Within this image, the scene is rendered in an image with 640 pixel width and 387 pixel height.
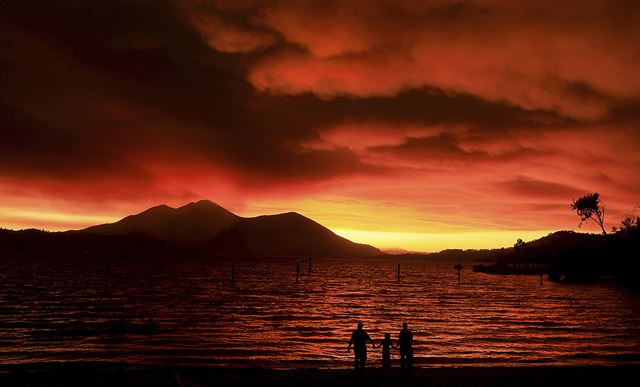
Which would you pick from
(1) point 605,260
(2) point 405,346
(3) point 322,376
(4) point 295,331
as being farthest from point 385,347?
(1) point 605,260

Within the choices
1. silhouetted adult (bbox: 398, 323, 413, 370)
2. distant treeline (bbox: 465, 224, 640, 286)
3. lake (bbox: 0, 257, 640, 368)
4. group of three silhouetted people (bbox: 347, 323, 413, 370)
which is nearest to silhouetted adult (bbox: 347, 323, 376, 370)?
group of three silhouetted people (bbox: 347, 323, 413, 370)

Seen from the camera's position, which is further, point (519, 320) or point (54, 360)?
point (519, 320)

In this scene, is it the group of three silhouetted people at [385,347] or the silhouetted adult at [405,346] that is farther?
the silhouetted adult at [405,346]

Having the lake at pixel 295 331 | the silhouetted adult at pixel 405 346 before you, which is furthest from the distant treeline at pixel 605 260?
the silhouetted adult at pixel 405 346

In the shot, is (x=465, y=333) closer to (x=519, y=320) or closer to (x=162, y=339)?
(x=519, y=320)

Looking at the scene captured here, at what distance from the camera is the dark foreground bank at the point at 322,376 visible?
21188 millimetres

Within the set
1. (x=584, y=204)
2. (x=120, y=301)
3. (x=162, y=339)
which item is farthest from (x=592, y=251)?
(x=162, y=339)

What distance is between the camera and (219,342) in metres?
35.0

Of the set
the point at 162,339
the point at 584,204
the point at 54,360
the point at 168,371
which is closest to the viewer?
the point at 168,371

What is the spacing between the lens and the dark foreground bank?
21188 millimetres

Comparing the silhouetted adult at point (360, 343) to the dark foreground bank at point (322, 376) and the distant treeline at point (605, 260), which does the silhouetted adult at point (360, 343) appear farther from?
the distant treeline at point (605, 260)

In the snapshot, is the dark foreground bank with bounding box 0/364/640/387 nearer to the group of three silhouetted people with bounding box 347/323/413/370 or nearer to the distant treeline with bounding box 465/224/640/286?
the group of three silhouetted people with bounding box 347/323/413/370

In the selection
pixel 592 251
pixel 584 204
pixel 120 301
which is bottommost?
pixel 120 301

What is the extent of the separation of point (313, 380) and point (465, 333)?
75.0 ft
